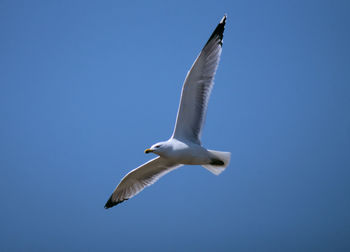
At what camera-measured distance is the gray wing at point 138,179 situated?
4.91 m

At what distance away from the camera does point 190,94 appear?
166 inches

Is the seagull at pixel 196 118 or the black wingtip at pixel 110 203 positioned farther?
the black wingtip at pixel 110 203

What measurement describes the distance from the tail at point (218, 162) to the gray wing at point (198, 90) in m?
0.27

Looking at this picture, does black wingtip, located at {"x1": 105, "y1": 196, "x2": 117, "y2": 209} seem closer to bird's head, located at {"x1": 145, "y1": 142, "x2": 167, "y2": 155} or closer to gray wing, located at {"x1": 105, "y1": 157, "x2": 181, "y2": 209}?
gray wing, located at {"x1": 105, "y1": 157, "x2": 181, "y2": 209}

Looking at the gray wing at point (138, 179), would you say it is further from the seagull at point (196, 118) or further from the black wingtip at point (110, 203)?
the seagull at point (196, 118)

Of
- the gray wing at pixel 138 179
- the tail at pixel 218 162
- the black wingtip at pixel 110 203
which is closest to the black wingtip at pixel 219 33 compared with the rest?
the tail at pixel 218 162

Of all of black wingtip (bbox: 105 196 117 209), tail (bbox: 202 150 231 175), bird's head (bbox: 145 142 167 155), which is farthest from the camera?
black wingtip (bbox: 105 196 117 209)

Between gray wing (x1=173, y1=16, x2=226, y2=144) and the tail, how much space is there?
267 mm

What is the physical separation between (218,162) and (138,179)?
1.31 meters

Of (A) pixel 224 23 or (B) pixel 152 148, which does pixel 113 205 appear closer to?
(B) pixel 152 148

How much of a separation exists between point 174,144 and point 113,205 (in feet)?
5.57

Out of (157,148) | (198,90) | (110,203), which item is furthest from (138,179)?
(198,90)

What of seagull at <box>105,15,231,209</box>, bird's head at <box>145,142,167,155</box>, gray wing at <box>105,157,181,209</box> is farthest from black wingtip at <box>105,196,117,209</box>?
bird's head at <box>145,142,167,155</box>

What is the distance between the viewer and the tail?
13.8ft
